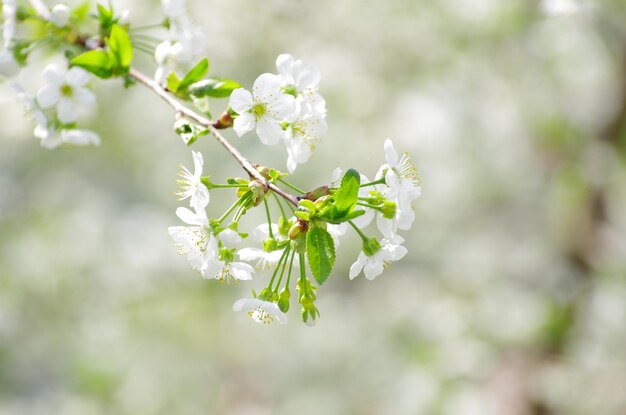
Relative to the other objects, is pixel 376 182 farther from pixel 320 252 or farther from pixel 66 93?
pixel 66 93

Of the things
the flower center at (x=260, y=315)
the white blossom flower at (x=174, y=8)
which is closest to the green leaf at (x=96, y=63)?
the white blossom flower at (x=174, y=8)

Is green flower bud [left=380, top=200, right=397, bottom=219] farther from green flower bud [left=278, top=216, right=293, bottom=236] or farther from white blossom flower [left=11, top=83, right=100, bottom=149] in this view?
white blossom flower [left=11, top=83, right=100, bottom=149]

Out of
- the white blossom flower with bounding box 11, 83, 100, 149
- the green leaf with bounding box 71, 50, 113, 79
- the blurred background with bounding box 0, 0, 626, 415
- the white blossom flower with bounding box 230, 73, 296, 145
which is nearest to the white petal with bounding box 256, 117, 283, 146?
the white blossom flower with bounding box 230, 73, 296, 145

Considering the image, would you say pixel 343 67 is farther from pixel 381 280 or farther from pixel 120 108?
pixel 381 280

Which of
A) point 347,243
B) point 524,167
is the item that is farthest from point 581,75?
point 347,243

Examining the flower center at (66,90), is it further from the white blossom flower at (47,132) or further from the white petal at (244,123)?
the white petal at (244,123)
